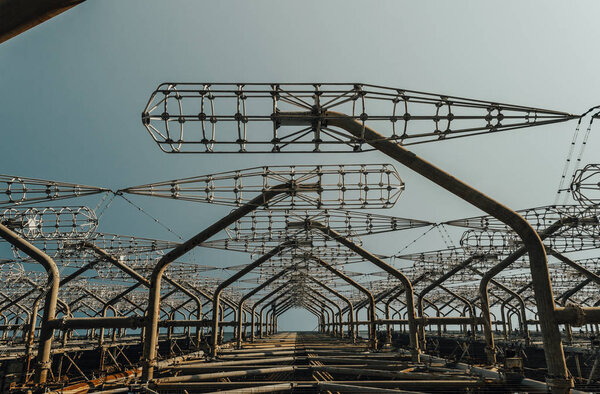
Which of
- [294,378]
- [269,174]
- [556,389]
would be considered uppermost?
[269,174]

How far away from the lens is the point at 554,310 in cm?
1159

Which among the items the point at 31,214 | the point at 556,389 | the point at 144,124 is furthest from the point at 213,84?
the point at 31,214

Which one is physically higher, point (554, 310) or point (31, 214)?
point (31, 214)

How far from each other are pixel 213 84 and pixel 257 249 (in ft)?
58.1

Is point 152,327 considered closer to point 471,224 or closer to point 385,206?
point 385,206

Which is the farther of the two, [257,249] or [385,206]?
[257,249]

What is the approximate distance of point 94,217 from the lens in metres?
20.0

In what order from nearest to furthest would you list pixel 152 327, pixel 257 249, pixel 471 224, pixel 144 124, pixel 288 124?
pixel 144 124
pixel 288 124
pixel 152 327
pixel 471 224
pixel 257 249

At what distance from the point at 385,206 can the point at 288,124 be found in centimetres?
699

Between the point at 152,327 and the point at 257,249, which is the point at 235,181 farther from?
the point at 257,249

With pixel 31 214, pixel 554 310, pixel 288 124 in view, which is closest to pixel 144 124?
pixel 288 124

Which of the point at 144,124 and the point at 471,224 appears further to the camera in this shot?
the point at 471,224

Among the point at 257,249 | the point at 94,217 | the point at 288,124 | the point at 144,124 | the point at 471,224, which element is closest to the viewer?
the point at 144,124

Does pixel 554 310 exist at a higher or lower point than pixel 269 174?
lower
